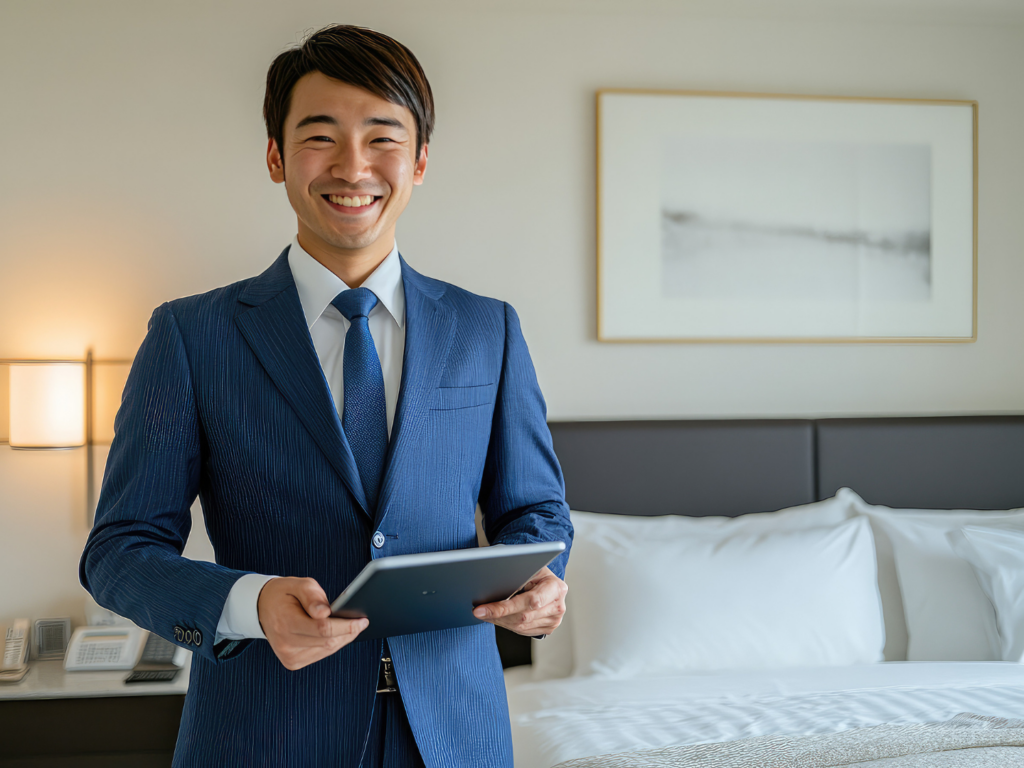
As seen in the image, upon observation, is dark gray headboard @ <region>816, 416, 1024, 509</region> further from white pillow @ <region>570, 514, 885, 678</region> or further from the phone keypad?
the phone keypad

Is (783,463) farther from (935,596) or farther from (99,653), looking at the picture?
(99,653)

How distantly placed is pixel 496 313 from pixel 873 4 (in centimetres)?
214

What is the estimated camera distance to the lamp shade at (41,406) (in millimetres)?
2328

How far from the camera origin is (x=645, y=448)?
255 cm

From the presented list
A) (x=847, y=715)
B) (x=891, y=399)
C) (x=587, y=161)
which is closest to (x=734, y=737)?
(x=847, y=715)

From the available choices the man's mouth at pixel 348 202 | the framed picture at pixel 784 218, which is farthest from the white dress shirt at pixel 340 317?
the framed picture at pixel 784 218

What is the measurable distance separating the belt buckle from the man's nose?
64 centimetres

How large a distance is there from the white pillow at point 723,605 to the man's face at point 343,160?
141 cm

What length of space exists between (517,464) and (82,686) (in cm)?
165

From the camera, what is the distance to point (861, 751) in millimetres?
1458

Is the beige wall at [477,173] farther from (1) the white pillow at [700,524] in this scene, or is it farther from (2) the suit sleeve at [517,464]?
(2) the suit sleeve at [517,464]

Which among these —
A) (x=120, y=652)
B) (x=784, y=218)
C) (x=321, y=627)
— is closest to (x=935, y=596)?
(x=784, y=218)

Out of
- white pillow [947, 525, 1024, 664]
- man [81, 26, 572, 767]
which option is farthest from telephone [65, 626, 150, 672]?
white pillow [947, 525, 1024, 664]

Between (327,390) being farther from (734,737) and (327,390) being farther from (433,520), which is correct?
(734,737)
